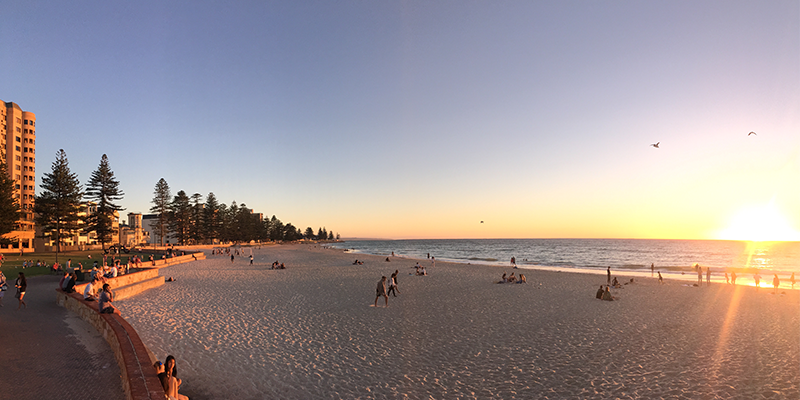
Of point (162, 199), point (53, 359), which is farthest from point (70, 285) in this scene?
point (162, 199)

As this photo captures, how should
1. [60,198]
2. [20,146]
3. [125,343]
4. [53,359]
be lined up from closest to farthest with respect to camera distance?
[125,343] → [53,359] → [60,198] → [20,146]

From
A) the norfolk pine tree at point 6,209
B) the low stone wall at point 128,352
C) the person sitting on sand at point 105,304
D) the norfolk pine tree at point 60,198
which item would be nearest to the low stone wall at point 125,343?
the low stone wall at point 128,352

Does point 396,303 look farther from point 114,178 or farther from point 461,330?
point 114,178

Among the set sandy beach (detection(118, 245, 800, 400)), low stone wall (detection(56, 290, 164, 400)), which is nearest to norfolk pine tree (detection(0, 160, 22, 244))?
sandy beach (detection(118, 245, 800, 400))

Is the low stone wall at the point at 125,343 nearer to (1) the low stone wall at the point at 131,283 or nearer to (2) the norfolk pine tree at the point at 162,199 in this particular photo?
(1) the low stone wall at the point at 131,283

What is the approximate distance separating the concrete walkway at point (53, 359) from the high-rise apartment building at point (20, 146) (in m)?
79.9

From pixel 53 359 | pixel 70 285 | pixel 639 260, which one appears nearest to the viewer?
pixel 53 359

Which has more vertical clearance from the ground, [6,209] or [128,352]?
[6,209]

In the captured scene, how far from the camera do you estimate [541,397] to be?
7039mm

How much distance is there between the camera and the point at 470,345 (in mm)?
10328

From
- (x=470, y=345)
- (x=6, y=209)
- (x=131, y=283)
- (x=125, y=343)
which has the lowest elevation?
(x=470, y=345)

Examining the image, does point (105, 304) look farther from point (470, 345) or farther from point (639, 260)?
point (639, 260)

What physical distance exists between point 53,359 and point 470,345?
9608mm

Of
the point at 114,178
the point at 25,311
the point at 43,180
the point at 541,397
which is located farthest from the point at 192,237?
the point at 541,397
